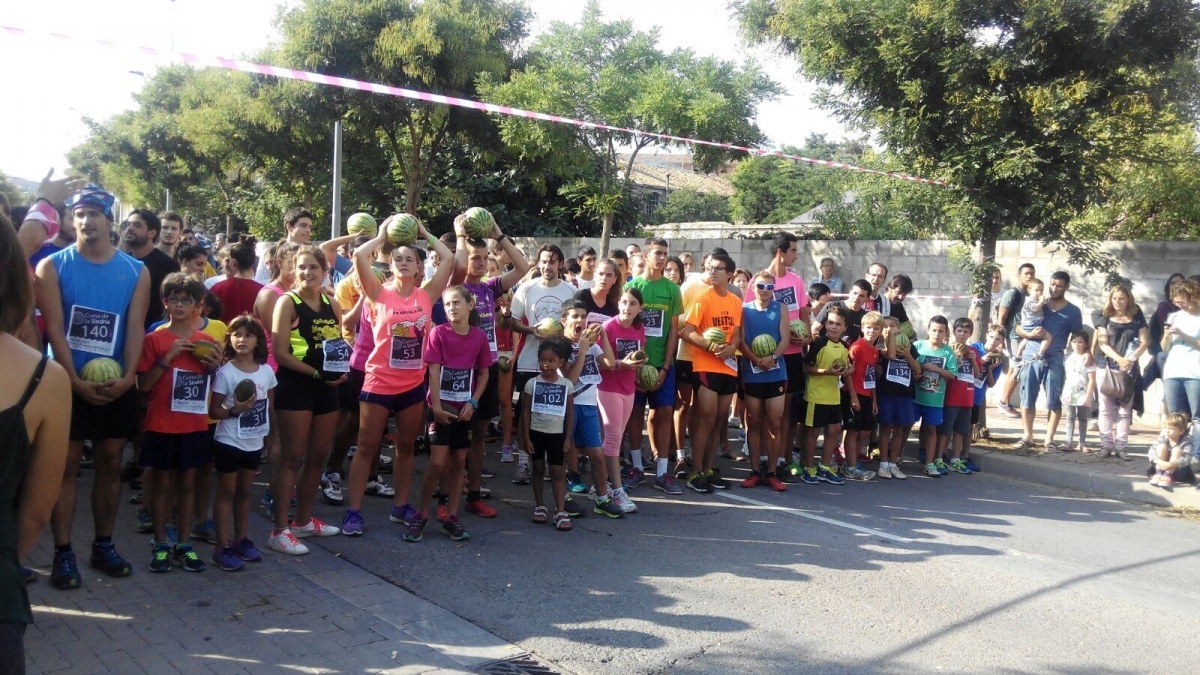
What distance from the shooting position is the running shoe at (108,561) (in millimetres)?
5410

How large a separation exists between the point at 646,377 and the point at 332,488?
2.69m

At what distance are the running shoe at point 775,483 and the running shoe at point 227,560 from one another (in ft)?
15.0

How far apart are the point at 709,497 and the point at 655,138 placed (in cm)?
1008

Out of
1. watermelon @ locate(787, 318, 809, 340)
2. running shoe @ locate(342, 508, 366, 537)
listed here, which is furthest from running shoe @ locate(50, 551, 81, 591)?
watermelon @ locate(787, 318, 809, 340)

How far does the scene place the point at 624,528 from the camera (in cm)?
699

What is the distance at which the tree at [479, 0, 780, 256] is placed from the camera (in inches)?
651

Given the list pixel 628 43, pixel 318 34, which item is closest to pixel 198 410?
pixel 318 34

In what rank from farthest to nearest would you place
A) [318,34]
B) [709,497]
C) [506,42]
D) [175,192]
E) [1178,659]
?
[175,192] → [506,42] → [318,34] → [709,497] → [1178,659]

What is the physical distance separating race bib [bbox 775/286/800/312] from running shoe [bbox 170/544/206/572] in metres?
5.52

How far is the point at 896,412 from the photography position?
30.4 feet

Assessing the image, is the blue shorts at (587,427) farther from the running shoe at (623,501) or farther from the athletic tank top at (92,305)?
the athletic tank top at (92,305)

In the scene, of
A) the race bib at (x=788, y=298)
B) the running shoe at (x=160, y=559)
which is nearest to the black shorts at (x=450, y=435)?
the running shoe at (x=160, y=559)

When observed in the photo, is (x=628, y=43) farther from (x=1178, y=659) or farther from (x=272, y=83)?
(x=1178, y=659)

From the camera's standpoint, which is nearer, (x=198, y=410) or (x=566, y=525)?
(x=198, y=410)
